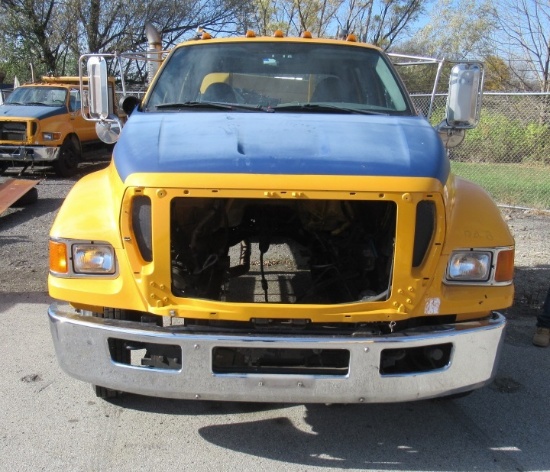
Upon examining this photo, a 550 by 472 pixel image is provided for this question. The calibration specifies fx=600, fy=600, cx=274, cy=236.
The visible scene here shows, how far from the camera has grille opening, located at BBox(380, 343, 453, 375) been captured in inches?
115

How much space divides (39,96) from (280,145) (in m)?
12.9

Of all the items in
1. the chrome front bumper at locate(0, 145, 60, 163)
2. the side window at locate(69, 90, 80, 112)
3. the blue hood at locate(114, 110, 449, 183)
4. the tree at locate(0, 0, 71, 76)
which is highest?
the tree at locate(0, 0, 71, 76)

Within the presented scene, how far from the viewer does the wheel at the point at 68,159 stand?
13.4m

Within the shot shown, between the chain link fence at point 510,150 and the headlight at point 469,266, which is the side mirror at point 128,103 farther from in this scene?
the chain link fence at point 510,150

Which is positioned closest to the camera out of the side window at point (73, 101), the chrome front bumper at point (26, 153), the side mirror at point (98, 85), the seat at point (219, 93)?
the seat at point (219, 93)

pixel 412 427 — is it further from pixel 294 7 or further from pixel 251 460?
pixel 294 7

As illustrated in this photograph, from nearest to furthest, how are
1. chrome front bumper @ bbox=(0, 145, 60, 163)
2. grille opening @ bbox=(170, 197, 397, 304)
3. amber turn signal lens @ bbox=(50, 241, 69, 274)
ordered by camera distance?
amber turn signal lens @ bbox=(50, 241, 69, 274), grille opening @ bbox=(170, 197, 397, 304), chrome front bumper @ bbox=(0, 145, 60, 163)

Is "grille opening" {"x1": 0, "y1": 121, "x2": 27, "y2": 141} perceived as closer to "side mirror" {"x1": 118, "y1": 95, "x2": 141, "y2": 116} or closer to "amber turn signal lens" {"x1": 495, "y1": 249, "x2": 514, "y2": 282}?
"side mirror" {"x1": 118, "y1": 95, "x2": 141, "y2": 116}

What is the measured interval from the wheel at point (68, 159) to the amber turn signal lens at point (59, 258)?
1084 cm

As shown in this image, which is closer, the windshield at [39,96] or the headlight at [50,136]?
the headlight at [50,136]

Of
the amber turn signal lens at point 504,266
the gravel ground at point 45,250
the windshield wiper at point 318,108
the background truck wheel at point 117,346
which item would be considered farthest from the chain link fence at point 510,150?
the background truck wheel at point 117,346

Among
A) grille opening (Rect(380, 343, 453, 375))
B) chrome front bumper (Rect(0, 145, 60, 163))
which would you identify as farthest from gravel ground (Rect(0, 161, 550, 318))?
grille opening (Rect(380, 343, 453, 375))

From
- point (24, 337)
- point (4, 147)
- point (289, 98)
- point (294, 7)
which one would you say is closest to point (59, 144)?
point (4, 147)

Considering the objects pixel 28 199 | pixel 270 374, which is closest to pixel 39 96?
pixel 28 199
